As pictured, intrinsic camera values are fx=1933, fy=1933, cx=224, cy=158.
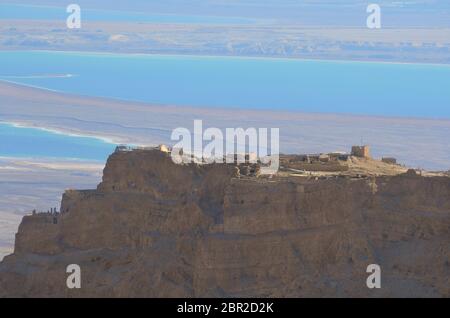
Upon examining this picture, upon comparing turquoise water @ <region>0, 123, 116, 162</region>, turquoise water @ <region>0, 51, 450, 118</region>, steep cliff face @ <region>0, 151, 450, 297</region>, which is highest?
turquoise water @ <region>0, 51, 450, 118</region>

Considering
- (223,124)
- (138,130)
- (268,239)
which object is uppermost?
(223,124)

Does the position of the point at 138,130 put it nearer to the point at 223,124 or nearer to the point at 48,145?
the point at 223,124

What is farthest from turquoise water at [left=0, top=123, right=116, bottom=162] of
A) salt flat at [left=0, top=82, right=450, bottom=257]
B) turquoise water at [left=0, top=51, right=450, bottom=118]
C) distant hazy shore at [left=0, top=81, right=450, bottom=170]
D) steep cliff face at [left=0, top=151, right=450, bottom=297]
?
steep cliff face at [left=0, top=151, right=450, bottom=297]

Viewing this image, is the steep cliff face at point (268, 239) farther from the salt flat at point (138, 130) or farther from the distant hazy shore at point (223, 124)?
the distant hazy shore at point (223, 124)

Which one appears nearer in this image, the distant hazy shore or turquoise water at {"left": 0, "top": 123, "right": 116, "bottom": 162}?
turquoise water at {"left": 0, "top": 123, "right": 116, "bottom": 162}

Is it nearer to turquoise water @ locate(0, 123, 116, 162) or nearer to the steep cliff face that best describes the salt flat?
turquoise water @ locate(0, 123, 116, 162)

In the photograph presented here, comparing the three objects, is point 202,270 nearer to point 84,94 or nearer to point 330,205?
point 330,205

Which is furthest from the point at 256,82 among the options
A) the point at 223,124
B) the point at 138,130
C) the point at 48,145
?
the point at 48,145
